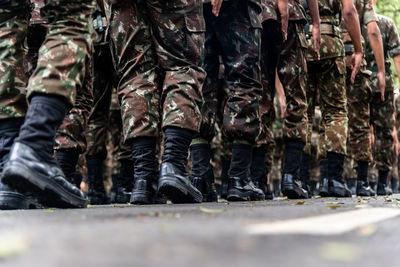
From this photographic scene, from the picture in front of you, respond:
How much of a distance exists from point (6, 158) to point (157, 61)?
1.03 m

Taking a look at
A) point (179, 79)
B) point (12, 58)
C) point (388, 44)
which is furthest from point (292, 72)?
point (388, 44)

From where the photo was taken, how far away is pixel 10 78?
2.44 m

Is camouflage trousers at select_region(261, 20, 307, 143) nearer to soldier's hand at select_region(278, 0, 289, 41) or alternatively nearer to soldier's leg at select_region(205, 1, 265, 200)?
soldier's hand at select_region(278, 0, 289, 41)

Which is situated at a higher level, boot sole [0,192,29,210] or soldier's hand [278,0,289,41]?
soldier's hand [278,0,289,41]

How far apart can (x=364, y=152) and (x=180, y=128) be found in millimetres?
4169

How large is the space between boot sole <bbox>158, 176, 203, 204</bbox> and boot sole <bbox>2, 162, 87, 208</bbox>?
0.53m

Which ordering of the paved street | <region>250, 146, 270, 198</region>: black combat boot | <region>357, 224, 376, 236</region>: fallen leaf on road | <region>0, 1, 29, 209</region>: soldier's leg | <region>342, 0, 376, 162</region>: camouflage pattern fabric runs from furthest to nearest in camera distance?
<region>342, 0, 376, 162</region>: camouflage pattern fabric < <region>250, 146, 270, 198</region>: black combat boot < <region>0, 1, 29, 209</region>: soldier's leg < <region>357, 224, 376, 236</region>: fallen leaf on road < the paved street

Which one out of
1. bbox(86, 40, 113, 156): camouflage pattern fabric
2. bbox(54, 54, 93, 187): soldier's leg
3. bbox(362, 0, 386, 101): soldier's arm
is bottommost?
bbox(54, 54, 93, 187): soldier's leg

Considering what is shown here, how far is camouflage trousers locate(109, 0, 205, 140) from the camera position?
268cm

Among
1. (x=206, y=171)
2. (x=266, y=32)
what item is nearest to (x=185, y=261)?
(x=206, y=171)

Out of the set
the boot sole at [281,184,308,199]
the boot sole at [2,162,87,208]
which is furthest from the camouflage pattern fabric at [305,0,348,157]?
the boot sole at [2,162,87,208]

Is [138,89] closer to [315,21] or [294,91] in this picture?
[294,91]

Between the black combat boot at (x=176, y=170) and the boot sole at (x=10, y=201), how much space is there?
681 millimetres

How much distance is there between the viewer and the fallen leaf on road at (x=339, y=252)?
0.84m
